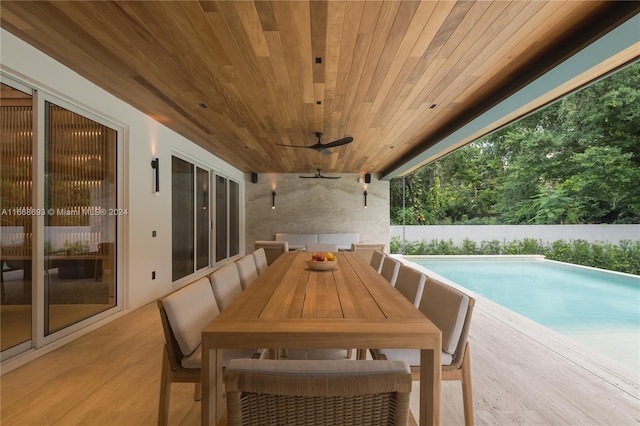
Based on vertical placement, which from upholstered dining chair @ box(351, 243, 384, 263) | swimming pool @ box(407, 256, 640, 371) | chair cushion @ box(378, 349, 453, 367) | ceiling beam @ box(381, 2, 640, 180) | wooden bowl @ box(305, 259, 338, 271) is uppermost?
ceiling beam @ box(381, 2, 640, 180)

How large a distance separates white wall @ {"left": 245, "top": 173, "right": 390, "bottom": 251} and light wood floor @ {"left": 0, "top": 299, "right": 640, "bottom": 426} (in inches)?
233

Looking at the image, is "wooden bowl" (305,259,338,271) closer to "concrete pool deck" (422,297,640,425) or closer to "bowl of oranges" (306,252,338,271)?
"bowl of oranges" (306,252,338,271)

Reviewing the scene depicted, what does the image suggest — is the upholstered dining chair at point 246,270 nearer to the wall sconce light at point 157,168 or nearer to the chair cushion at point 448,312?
the chair cushion at point 448,312

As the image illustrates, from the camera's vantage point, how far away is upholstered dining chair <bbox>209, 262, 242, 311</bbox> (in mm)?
1904

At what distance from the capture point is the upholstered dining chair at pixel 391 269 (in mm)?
2477

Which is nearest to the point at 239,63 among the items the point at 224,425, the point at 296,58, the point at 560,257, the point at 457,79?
the point at 296,58

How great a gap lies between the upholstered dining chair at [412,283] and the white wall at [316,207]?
6.37 metres

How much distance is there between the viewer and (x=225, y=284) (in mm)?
2021

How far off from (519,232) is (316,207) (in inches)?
275

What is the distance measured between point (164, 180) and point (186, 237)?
1178 millimetres

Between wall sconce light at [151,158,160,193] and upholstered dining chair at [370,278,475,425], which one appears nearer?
upholstered dining chair at [370,278,475,425]

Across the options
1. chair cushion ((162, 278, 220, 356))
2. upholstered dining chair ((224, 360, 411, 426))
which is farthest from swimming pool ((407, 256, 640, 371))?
chair cushion ((162, 278, 220, 356))

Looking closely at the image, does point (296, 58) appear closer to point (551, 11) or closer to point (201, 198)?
point (551, 11)

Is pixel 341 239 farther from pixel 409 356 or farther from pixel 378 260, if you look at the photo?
pixel 409 356
